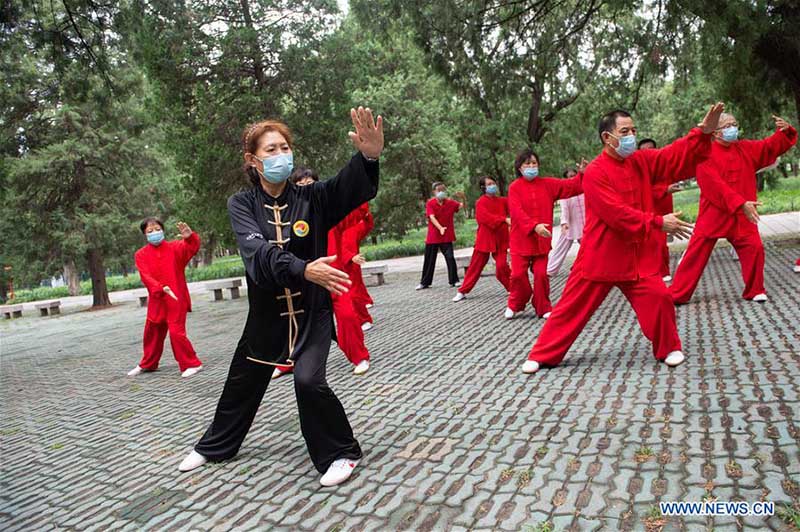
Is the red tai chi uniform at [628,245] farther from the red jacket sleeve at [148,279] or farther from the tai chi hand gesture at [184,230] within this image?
the red jacket sleeve at [148,279]

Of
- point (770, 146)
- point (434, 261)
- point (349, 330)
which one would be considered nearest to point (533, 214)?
point (770, 146)

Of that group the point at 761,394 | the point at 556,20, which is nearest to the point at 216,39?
the point at 556,20

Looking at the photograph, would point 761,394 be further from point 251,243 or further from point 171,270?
point 171,270

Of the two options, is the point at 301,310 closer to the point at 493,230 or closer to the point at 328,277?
the point at 328,277

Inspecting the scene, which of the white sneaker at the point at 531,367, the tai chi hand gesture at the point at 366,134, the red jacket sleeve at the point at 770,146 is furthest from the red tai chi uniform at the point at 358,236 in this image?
the red jacket sleeve at the point at 770,146

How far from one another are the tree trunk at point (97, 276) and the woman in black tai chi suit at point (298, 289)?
740 inches

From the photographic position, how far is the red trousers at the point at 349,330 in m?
5.82

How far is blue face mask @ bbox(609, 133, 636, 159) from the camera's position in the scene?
15.1ft

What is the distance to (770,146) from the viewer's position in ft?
21.1

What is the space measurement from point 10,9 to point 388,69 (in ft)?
77.0

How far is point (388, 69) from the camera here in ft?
97.0

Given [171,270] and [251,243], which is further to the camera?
[171,270]

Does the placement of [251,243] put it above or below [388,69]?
Result: below

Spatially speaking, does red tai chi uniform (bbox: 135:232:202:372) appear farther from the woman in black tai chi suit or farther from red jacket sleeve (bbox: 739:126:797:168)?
red jacket sleeve (bbox: 739:126:797:168)
